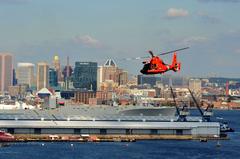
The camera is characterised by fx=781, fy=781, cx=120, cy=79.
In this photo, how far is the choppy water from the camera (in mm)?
46219

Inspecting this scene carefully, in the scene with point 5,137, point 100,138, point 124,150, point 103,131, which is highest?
point 103,131

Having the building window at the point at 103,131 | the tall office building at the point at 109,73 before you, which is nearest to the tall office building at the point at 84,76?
the tall office building at the point at 109,73

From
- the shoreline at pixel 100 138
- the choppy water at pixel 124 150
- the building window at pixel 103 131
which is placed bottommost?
the choppy water at pixel 124 150

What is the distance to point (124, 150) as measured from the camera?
50.1 m

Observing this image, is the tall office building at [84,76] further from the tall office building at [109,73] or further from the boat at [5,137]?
the boat at [5,137]

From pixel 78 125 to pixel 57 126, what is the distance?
161cm

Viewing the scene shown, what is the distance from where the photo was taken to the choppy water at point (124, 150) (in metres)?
46.2

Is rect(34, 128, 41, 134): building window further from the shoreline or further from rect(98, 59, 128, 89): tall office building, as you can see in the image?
rect(98, 59, 128, 89): tall office building

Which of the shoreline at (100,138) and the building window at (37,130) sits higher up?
the building window at (37,130)

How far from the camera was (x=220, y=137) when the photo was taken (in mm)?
61812

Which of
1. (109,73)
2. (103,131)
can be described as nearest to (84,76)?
(109,73)

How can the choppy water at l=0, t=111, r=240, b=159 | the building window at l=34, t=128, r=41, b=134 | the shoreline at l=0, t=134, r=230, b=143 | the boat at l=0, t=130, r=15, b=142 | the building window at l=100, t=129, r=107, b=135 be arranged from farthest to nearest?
1. the building window at l=100, t=129, r=107, b=135
2. the building window at l=34, t=128, r=41, b=134
3. the shoreline at l=0, t=134, r=230, b=143
4. the boat at l=0, t=130, r=15, b=142
5. the choppy water at l=0, t=111, r=240, b=159

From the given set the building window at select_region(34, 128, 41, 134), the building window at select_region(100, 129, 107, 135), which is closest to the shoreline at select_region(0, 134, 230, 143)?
the building window at select_region(100, 129, 107, 135)

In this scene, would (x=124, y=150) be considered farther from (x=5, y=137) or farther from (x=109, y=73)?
(x=109, y=73)
